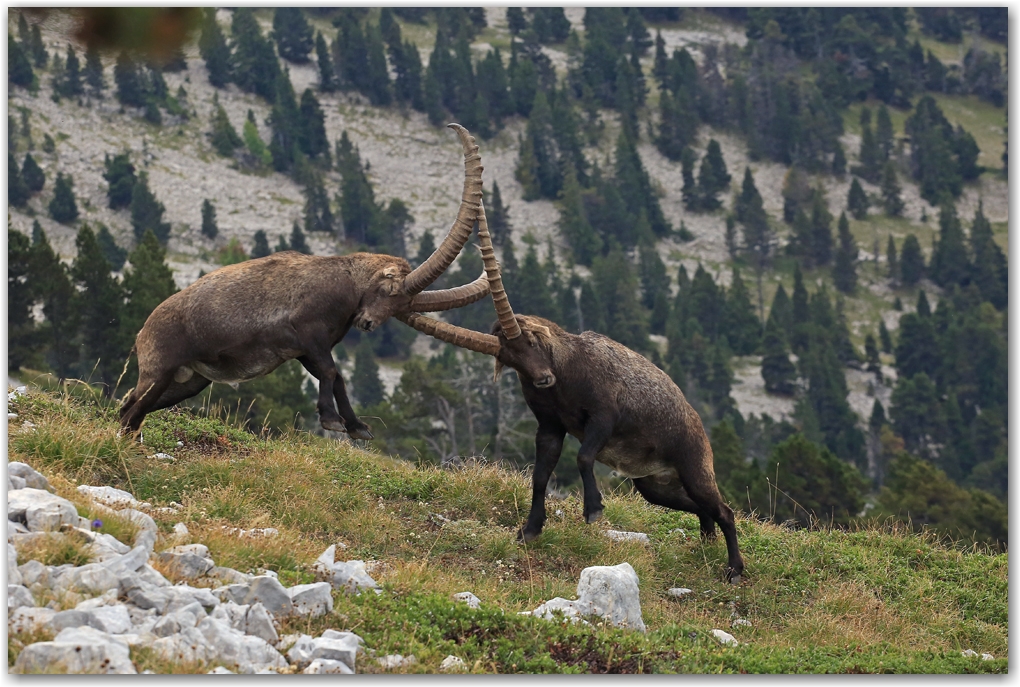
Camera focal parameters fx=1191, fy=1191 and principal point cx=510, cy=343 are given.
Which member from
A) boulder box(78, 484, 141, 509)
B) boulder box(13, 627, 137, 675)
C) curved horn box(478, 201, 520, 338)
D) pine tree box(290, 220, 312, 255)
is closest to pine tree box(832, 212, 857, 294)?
pine tree box(290, 220, 312, 255)

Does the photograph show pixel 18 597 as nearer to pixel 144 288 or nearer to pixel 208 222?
pixel 144 288

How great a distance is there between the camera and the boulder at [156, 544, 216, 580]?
9.30m

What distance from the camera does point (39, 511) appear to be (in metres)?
9.27

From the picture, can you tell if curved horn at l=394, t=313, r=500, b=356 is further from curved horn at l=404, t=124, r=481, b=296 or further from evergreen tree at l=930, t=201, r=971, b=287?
evergreen tree at l=930, t=201, r=971, b=287

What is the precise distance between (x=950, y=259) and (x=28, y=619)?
160 meters

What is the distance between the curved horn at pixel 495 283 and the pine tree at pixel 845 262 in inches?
5939

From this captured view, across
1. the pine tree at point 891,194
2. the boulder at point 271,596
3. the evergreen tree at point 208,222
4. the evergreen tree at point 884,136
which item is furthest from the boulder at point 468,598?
the evergreen tree at point 884,136

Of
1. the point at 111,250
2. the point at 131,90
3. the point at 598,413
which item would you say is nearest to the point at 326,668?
the point at 598,413

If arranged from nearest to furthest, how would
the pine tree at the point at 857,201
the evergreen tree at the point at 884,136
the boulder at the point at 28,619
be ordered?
1. the boulder at the point at 28,619
2. the pine tree at the point at 857,201
3. the evergreen tree at the point at 884,136

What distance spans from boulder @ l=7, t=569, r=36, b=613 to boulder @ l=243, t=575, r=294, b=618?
155cm

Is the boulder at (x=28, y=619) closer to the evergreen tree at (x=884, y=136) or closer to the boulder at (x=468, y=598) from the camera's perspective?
the boulder at (x=468, y=598)

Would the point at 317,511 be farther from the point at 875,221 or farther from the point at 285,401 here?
the point at 875,221

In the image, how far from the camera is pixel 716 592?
13398mm

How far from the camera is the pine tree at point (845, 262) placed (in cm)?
15700
